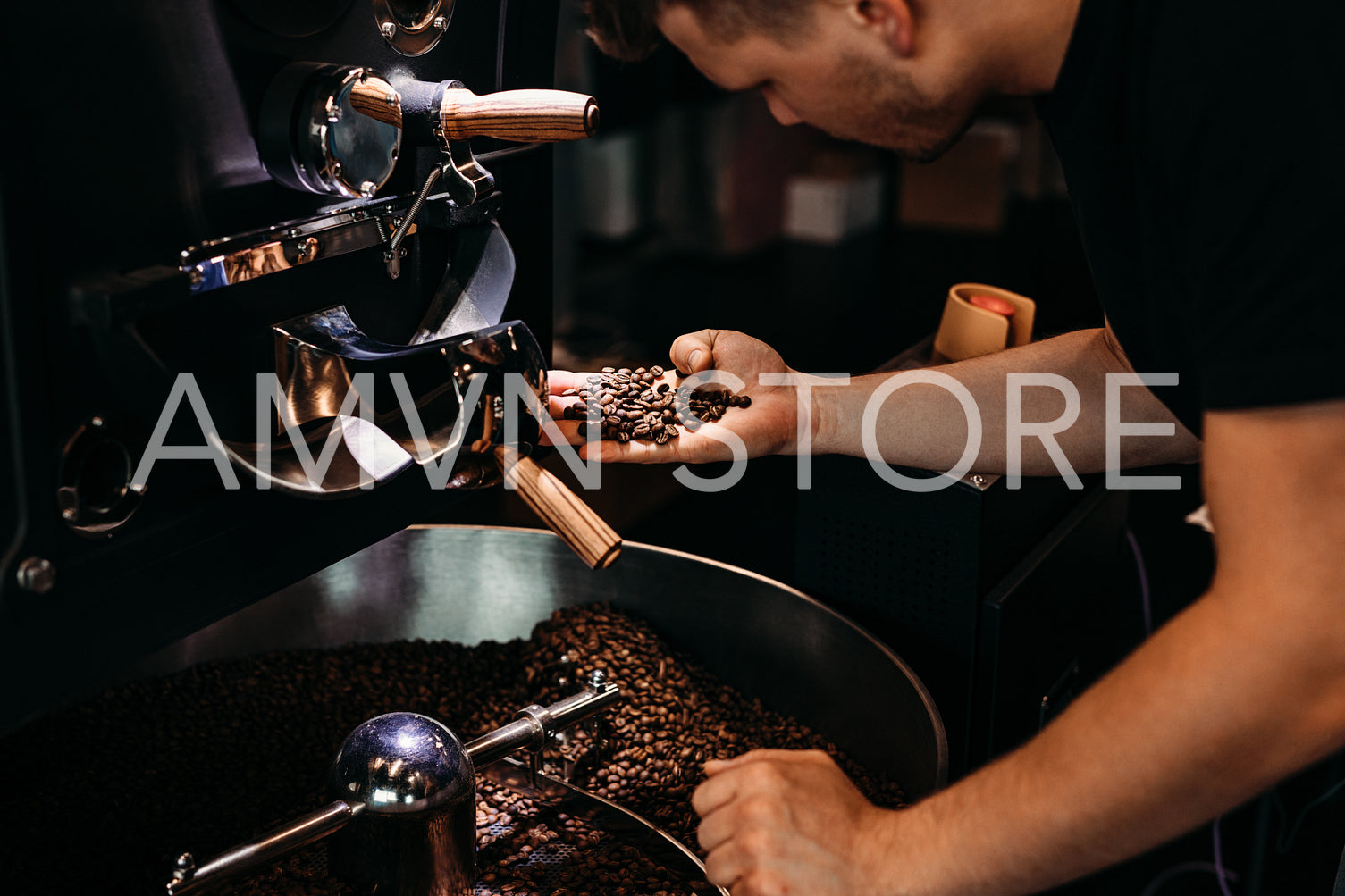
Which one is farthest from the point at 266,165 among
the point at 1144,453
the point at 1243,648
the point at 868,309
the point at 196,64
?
the point at 868,309

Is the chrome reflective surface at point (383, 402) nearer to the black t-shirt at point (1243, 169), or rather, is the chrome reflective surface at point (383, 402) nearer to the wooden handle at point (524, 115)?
the wooden handle at point (524, 115)

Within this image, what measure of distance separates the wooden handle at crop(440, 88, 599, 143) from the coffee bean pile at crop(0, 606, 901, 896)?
0.52 m

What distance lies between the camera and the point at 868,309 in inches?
139

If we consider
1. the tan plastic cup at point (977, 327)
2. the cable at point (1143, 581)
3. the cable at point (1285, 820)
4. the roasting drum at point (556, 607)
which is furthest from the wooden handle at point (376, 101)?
the cable at point (1285, 820)

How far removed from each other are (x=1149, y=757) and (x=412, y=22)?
65 cm

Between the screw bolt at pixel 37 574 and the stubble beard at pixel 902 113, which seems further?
the stubble beard at pixel 902 113

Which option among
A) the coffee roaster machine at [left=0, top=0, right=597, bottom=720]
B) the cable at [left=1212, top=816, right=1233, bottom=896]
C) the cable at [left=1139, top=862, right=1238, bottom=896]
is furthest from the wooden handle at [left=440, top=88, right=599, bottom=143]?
the cable at [left=1139, top=862, right=1238, bottom=896]

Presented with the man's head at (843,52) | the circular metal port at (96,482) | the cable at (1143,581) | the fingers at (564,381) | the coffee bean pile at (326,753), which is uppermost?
the man's head at (843,52)

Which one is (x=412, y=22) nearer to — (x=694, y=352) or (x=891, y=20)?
(x=891, y=20)

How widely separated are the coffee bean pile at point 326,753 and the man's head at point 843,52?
1.80ft

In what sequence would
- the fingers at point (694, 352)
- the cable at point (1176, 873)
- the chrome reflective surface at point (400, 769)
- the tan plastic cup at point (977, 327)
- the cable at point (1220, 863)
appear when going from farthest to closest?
1. the cable at point (1176, 873)
2. the cable at point (1220, 863)
3. the tan plastic cup at point (977, 327)
4. the fingers at point (694, 352)
5. the chrome reflective surface at point (400, 769)

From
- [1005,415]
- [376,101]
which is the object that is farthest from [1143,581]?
[376,101]

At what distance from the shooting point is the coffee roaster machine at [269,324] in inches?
23.7

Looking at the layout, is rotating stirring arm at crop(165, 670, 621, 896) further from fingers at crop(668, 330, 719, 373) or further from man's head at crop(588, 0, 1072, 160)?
man's head at crop(588, 0, 1072, 160)
